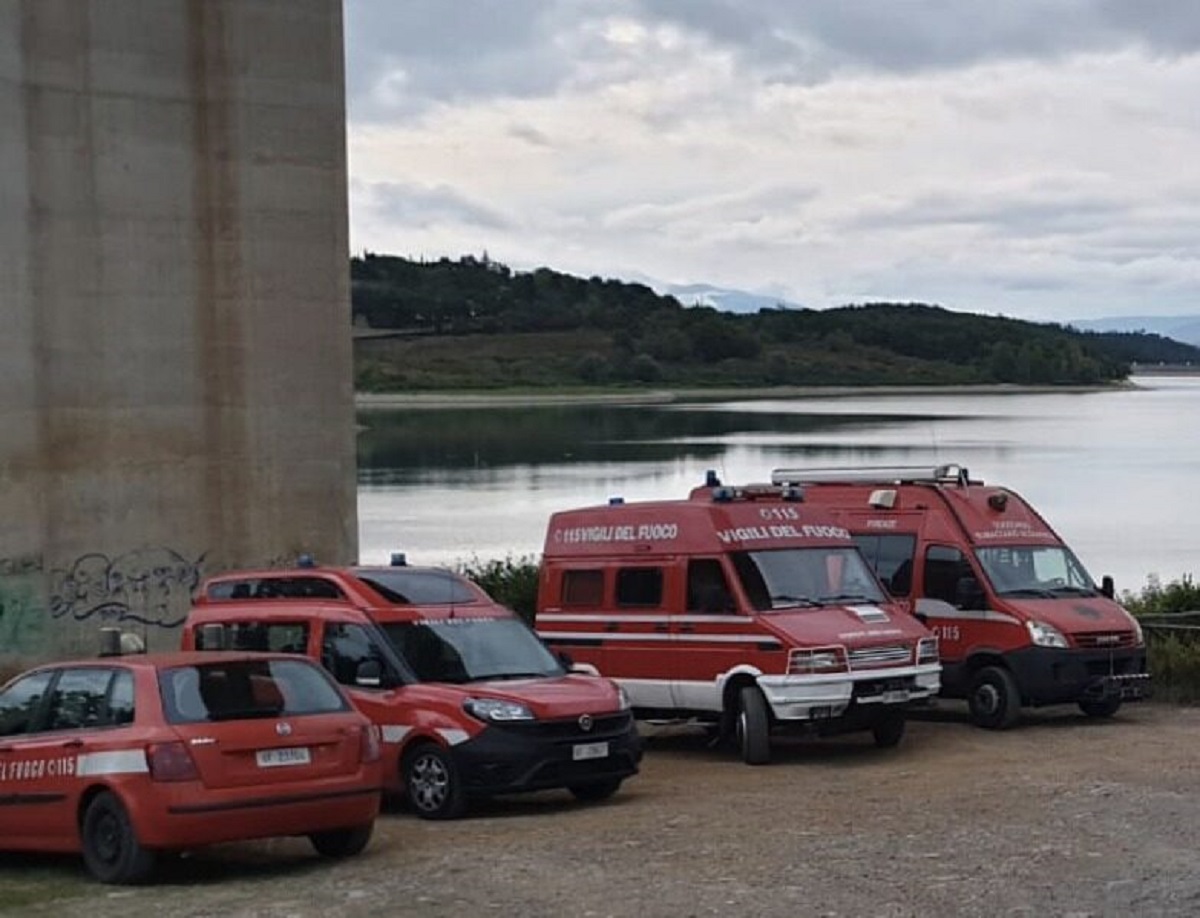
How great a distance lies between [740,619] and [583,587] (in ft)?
7.87

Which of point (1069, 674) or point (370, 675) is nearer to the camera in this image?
point (370, 675)

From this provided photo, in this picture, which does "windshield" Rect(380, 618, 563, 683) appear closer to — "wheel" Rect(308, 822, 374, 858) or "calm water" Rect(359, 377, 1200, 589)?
"wheel" Rect(308, 822, 374, 858)

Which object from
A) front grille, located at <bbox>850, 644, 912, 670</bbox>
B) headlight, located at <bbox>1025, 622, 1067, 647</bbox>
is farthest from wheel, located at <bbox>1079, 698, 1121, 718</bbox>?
front grille, located at <bbox>850, 644, 912, 670</bbox>

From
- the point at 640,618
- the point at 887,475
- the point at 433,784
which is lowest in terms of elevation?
the point at 433,784

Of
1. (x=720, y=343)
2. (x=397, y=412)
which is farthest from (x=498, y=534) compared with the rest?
(x=720, y=343)

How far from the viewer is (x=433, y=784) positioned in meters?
14.6

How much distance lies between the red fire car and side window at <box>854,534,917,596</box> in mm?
9076

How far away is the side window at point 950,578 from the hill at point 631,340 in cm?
8402

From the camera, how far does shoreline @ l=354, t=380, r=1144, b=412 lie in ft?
328

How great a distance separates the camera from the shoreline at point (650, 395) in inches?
3932

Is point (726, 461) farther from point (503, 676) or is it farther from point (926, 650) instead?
point (503, 676)

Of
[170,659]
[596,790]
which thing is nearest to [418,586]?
[596,790]

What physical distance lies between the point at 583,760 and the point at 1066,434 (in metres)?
89.2

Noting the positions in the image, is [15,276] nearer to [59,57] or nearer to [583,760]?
[59,57]
